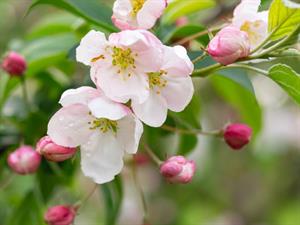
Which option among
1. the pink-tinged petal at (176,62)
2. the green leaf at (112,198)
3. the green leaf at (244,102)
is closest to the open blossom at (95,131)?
the pink-tinged petal at (176,62)

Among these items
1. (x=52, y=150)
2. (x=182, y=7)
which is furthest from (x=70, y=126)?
(x=182, y=7)

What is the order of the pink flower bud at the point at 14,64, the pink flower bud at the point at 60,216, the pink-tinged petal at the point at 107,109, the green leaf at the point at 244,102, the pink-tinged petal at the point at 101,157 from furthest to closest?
the green leaf at the point at 244,102
the pink flower bud at the point at 14,64
the pink flower bud at the point at 60,216
the pink-tinged petal at the point at 101,157
the pink-tinged petal at the point at 107,109

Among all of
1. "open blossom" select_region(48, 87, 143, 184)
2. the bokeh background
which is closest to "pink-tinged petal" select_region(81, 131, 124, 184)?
"open blossom" select_region(48, 87, 143, 184)

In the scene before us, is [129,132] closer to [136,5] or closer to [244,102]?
[136,5]

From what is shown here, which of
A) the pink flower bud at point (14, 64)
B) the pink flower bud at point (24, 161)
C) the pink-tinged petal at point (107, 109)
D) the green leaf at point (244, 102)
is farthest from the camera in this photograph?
the green leaf at point (244, 102)

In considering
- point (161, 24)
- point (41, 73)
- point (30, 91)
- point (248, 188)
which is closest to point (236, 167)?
point (248, 188)

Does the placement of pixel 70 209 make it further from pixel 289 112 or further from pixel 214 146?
pixel 289 112

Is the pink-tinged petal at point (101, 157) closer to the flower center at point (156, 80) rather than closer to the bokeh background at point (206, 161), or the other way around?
the flower center at point (156, 80)
